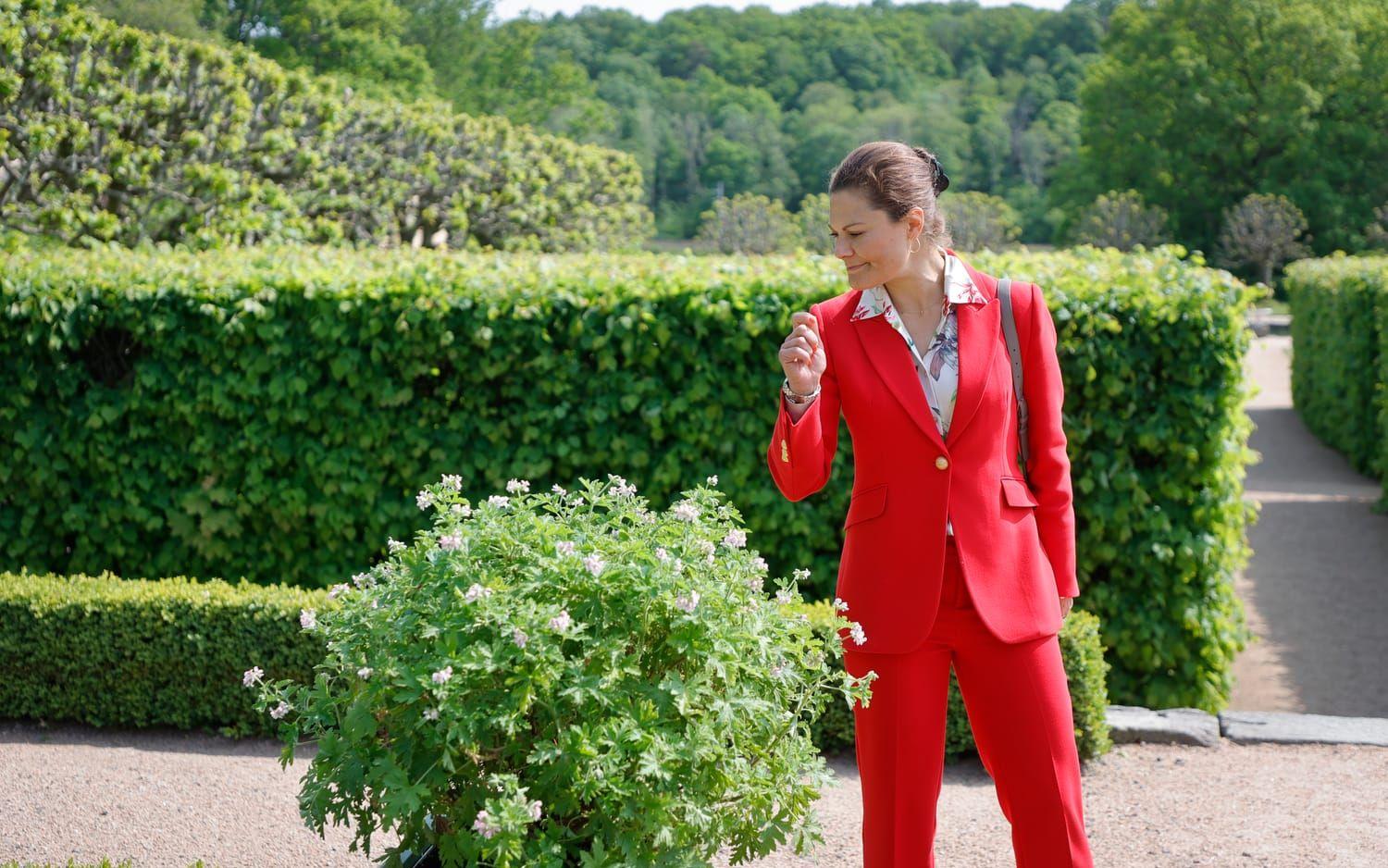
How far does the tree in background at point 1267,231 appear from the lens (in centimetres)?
4016

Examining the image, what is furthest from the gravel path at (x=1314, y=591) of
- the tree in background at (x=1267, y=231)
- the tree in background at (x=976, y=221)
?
the tree in background at (x=1267, y=231)

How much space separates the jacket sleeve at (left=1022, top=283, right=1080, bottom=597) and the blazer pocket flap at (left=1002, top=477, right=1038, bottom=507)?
0.06 m

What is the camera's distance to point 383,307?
18.5 ft

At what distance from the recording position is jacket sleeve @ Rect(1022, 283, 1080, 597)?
2.71 metres

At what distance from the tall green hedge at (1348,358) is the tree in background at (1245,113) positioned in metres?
33.5

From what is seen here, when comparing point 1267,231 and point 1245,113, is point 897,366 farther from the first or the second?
point 1245,113

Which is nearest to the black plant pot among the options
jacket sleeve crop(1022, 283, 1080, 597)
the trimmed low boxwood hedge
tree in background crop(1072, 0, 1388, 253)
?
jacket sleeve crop(1022, 283, 1080, 597)

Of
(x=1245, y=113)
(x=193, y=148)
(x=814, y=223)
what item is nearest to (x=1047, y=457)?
(x=193, y=148)

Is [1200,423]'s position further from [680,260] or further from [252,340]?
[252,340]

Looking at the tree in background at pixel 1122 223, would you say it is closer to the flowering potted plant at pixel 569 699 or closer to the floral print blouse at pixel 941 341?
the floral print blouse at pixel 941 341

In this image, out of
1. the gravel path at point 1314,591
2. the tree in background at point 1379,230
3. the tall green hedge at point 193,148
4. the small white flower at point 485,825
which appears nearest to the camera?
the small white flower at point 485,825

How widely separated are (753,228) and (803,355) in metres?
30.4

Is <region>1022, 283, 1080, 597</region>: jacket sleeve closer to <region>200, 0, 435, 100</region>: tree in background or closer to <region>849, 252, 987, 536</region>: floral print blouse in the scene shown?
<region>849, 252, 987, 536</region>: floral print blouse

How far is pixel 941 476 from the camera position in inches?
103
